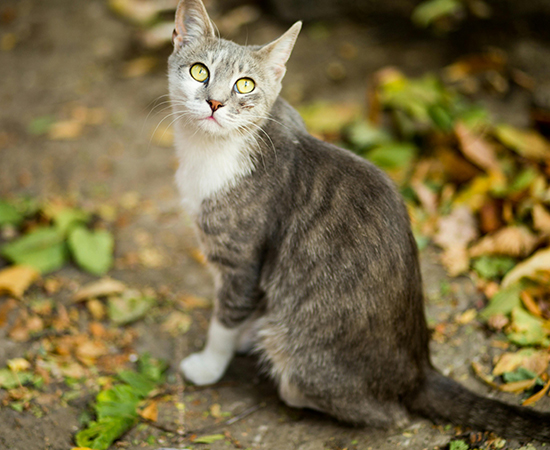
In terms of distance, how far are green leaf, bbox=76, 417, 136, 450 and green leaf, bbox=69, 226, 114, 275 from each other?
4.86ft

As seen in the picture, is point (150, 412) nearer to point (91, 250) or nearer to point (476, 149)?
point (91, 250)

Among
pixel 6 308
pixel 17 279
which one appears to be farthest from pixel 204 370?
pixel 17 279

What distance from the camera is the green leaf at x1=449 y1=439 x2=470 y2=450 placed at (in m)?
2.45

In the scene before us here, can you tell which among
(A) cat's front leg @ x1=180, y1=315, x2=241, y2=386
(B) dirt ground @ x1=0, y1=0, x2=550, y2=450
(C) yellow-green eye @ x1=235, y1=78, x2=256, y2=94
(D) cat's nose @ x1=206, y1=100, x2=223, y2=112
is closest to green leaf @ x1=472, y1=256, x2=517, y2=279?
(B) dirt ground @ x1=0, y1=0, x2=550, y2=450

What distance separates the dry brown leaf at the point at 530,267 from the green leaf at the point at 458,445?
124 cm

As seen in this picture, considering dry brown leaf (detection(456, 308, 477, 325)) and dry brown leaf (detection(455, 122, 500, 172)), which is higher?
dry brown leaf (detection(455, 122, 500, 172))

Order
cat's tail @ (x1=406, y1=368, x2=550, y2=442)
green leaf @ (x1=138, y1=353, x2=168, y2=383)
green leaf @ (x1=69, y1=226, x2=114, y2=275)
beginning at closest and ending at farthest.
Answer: cat's tail @ (x1=406, y1=368, x2=550, y2=442), green leaf @ (x1=138, y1=353, x2=168, y2=383), green leaf @ (x1=69, y1=226, x2=114, y2=275)

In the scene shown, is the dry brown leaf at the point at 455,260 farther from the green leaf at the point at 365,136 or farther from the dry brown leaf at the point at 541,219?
the green leaf at the point at 365,136

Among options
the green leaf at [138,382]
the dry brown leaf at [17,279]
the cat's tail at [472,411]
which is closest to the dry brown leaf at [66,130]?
the dry brown leaf at [17,279]

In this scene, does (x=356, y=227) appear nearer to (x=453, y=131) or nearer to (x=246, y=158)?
(x=246, y=158)

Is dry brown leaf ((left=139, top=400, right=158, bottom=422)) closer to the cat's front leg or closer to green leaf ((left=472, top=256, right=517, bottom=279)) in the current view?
the cat's front leg

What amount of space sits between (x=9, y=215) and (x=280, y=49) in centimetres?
290

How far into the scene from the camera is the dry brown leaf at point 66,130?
17.4 ft

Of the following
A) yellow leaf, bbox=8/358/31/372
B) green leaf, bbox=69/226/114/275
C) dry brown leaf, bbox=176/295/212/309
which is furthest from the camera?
green leaf, bbox=69/226/114/275
